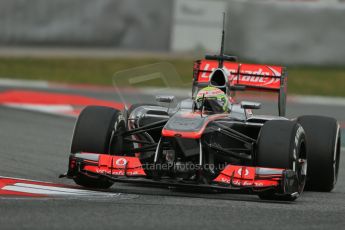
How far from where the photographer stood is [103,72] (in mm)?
23453

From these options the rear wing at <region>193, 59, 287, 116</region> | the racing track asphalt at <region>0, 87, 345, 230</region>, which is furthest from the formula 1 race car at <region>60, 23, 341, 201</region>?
the rear wing at <region>193, 59, 287, 116</region>

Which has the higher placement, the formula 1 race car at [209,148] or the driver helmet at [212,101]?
the driver helmet at [212,101]

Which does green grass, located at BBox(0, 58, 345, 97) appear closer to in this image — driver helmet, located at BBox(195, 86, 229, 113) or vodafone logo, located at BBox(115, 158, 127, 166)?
driver helmet, located at BBox(195, 86, 229, 113)

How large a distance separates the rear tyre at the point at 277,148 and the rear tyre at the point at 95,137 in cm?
143

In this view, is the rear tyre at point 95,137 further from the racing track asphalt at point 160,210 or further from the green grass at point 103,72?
the green grass at point 103,72

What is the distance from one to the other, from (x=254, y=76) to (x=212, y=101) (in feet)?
5.00

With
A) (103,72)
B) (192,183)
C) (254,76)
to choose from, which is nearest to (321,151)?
(254,76)

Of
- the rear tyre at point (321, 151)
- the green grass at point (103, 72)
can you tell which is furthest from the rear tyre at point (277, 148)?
the green grass at point (103, 72)

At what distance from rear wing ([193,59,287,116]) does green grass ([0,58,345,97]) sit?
1028 cm

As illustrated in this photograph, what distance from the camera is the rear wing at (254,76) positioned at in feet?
37.0

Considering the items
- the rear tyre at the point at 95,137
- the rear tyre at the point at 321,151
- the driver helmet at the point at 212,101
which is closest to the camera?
the rear tyre at the point at 95,137

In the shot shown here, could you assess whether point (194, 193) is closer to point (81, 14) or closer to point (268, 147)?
point (268, 147)

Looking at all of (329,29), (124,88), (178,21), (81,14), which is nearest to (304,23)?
(329,29)

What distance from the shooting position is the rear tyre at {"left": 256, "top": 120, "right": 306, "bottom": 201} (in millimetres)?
9086
